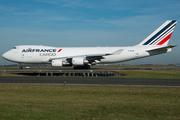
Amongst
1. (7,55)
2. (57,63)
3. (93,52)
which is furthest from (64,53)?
(7,55)

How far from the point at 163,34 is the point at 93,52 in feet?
46.3

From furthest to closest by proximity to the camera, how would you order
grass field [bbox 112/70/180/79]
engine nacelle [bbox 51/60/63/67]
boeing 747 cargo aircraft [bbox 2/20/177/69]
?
boeing 747 cargo aircraft [bbox 2/20/177/69] → engine nacelle [bbox 51/60/63/67] → grass field [bbox 112/70/180/79]

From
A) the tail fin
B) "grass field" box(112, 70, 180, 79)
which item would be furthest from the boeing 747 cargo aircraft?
"grass field" box(112, 70, 180, 79)

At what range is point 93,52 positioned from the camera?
37.6m

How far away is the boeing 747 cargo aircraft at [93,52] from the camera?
36.0 meters

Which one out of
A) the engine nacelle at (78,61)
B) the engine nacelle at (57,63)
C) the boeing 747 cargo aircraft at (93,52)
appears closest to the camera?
the engine nacelle at (78,61)

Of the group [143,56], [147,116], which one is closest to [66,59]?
[143,56]

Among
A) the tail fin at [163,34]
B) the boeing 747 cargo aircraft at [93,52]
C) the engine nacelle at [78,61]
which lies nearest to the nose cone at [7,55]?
the boeing 747 cargo aircraft at [93,52]

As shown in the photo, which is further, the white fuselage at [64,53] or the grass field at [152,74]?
the white fuselage at [64,53]

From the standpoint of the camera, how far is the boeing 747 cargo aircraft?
35969 mm

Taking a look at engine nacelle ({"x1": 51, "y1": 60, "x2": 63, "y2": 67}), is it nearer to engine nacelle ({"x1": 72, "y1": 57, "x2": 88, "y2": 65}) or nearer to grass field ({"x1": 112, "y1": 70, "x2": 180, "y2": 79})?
engine nacelle ({"x1": 72, "y1": 57, "x2": 88, "y2": 65})

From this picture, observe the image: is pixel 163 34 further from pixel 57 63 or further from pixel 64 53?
pixel 57 63

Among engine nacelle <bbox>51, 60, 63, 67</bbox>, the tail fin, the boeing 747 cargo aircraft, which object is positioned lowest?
engine nacelle <bbox>51, 60, 63, 67</bbox>

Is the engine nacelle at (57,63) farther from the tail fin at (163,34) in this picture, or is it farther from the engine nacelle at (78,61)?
the tail fin at (163,34)
